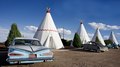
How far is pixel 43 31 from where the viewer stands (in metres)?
28.1

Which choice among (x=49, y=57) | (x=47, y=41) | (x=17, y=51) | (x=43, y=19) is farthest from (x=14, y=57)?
(x=43, y=19)

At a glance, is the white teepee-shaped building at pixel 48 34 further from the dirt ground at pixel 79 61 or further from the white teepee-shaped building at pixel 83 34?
the dirt ground at pixel 79 61

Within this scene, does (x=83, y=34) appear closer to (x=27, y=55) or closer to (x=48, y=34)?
(x=48, y=34)

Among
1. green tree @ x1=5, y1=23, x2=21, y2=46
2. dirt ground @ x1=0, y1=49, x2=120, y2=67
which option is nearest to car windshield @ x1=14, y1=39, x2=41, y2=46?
dirt ground @ x1=0, y1=49, x2=120, y2=67

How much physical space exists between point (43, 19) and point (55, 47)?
15.6 ft

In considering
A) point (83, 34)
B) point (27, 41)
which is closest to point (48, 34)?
point (83, 34)

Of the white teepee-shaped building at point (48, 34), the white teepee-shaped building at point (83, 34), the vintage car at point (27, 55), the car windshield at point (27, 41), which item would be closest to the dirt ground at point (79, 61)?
the vintage car at point (27, 55)

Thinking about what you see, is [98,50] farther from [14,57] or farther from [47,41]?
[14,57]

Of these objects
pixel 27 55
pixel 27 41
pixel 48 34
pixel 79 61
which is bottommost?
pixel 79 61

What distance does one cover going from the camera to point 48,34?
2770 centimetres

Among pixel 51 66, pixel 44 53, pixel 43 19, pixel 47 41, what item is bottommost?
pixel 51 66

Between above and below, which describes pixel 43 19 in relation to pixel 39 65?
above

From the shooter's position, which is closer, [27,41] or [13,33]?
[27,41]

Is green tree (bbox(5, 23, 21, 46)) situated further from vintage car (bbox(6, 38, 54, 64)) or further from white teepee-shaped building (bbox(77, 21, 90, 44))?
white teepee-shaped building (bbox(77, 21, 90, 44))
